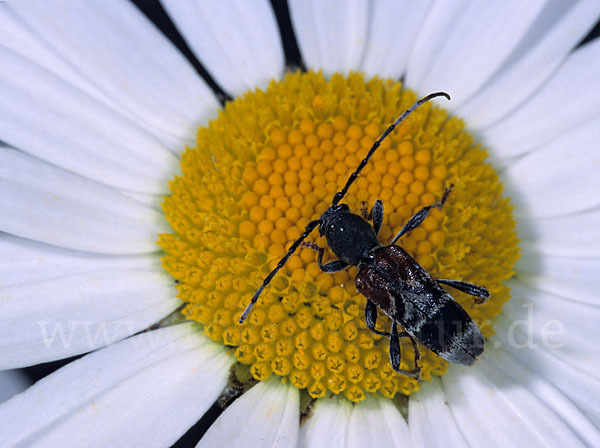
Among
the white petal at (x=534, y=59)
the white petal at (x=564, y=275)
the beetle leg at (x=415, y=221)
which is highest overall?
the white petal at (x=534, y=59)

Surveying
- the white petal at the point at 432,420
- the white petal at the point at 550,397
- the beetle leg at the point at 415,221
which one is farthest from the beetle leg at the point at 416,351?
the white petal at the point at 550,397

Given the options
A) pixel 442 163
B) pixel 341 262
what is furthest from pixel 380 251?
pixel 442 163

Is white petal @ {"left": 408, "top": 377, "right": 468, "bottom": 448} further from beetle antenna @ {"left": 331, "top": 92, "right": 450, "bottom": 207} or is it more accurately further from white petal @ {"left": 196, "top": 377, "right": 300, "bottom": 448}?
beetle antenna @ {"left": 331, "top": 92, "right": 450, "bottom": 207}

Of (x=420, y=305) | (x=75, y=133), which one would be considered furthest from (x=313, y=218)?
(x=75, y=133)

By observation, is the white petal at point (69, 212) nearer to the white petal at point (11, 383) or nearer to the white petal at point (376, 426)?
the white petal at point (11, 383)

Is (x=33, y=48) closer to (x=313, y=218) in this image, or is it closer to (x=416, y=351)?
(x=313, y=218)

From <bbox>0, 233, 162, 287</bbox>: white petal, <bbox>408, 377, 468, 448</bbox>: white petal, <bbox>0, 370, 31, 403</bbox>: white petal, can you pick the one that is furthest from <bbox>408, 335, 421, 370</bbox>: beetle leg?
<bbox>0, 370, 31, 403</bbox>: white petal
